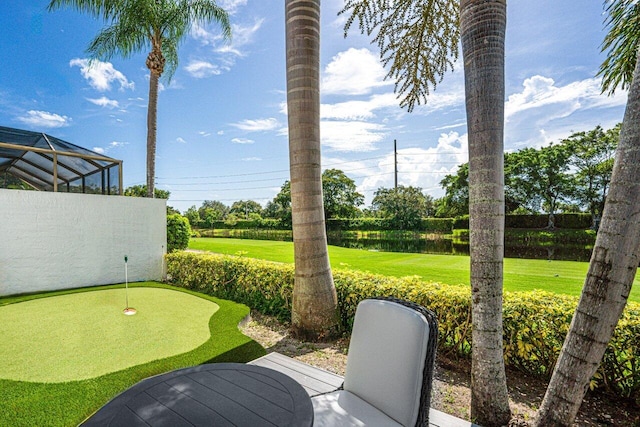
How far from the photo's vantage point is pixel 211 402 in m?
1.48

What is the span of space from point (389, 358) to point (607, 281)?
4.49 feet

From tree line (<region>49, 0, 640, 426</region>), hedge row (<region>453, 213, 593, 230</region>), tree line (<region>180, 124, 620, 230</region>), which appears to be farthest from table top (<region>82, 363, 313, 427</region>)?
hedge row (<region>453, 213, 593, 230</region>)

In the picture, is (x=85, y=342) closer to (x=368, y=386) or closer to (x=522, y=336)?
(x=368, y=386)

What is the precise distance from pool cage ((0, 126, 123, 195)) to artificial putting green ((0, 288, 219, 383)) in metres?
3.18

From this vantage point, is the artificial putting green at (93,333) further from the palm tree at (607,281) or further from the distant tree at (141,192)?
the distant tree at (141,192)

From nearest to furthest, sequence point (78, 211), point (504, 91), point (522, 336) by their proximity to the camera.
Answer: point (504, 91) → point (522, 336) → point (78, 211)

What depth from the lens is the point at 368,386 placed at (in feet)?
6.10

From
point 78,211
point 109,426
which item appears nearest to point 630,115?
point 109,426

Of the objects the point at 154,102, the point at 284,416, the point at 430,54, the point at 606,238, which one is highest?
the point at 154,102

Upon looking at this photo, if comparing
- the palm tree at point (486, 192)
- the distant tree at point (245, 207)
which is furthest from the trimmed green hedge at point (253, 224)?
the palm tree at point (486, 192)

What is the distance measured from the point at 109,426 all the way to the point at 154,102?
1141cm

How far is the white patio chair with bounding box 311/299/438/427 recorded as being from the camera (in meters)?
1.60

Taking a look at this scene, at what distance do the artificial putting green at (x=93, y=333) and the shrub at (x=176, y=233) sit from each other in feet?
10.6

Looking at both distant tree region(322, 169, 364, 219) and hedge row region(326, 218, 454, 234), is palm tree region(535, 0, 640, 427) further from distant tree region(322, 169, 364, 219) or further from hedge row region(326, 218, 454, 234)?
distant tree region(322, 169, 364, 219)
